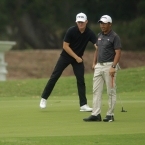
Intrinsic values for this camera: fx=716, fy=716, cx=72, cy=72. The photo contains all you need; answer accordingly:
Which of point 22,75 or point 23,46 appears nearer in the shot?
point 22,75

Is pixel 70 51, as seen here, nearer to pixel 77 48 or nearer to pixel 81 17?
pixel 77 48

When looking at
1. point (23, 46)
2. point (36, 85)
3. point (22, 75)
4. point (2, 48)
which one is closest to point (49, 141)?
point (36, 85)

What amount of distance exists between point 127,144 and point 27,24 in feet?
126

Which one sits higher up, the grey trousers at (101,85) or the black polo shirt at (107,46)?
the black polo shirt at (107,46)

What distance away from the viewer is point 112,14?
44.2 meters

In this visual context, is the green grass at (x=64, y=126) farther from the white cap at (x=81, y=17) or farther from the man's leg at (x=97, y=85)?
the white cap at (x=81, y=17)

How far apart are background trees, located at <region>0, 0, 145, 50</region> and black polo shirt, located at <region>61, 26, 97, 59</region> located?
2745 cm

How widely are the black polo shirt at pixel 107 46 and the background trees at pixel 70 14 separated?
2965 centimetres

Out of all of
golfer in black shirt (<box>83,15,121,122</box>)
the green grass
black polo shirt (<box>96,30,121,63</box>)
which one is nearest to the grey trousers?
golfer in black shirt (<box>83,15,121,122</box>)

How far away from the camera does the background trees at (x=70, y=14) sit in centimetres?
4344

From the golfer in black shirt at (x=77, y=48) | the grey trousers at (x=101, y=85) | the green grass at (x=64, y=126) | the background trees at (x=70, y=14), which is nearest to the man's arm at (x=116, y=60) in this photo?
the grey trousers at (x=101, y=85)

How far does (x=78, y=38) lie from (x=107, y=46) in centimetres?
228

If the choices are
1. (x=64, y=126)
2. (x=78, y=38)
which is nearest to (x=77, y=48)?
(x=78, y=38)

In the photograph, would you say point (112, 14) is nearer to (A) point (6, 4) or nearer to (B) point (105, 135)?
(A) point (6, 4)
